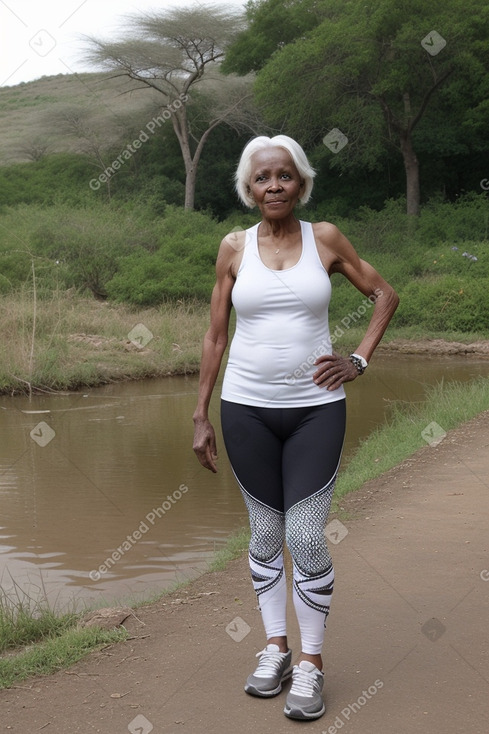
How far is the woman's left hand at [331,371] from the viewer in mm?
2795

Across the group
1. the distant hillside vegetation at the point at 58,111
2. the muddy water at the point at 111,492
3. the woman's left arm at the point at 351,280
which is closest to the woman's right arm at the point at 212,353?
the woman's left arm at the point at 351,280

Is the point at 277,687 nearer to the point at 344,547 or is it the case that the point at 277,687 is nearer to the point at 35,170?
the point at 344,547

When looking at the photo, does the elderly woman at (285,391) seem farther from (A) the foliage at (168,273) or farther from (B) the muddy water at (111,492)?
(A) the foliage at (168,273)

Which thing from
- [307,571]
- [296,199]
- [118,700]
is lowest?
[118,700]

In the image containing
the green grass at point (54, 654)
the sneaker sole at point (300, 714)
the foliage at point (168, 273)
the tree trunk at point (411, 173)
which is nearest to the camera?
the sneaker sole at point (300, 714)

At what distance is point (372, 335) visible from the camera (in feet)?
9.96

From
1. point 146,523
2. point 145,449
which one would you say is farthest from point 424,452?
point 145,449

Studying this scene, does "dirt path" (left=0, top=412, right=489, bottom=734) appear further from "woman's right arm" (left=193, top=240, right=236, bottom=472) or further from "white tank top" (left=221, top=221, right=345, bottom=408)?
"white tank top" (left=221, top=221, right=345, bottom=408)

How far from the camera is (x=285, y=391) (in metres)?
2.80

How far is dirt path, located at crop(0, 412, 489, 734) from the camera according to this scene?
283cm

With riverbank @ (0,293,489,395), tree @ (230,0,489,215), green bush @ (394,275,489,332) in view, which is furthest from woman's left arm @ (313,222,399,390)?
tree @ (230,0,489,215)

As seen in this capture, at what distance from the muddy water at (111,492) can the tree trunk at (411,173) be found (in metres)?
14.4

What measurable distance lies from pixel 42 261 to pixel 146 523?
14359 mm

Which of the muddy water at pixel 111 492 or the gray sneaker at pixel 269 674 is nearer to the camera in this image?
the gray sneaker at pixel 269 674
